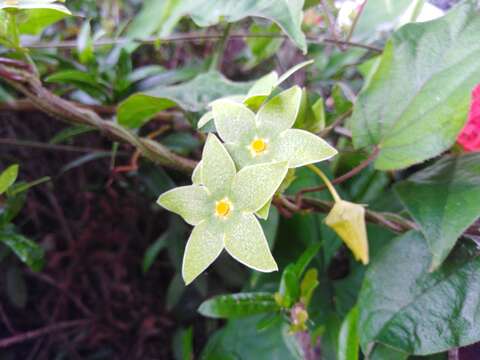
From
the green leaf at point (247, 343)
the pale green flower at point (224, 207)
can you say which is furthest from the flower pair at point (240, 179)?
the green leaf at point (247, 343)

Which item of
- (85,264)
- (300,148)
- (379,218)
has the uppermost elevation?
(300,148)

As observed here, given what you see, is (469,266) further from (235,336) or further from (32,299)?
(32,299)

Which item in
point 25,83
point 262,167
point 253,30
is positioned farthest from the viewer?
point 253,30

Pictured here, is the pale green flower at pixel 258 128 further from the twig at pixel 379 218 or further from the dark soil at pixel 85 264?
the dark soil at pixel 85 264

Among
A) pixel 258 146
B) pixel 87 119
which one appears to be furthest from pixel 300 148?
pixel 87 119

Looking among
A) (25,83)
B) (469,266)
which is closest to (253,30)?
(25,83)

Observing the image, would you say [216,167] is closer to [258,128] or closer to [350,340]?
[258,128]
